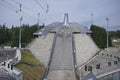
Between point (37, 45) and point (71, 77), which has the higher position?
point (37, 45)

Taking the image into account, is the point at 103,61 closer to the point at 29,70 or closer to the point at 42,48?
the point at 42,48

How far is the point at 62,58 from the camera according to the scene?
1813 inches

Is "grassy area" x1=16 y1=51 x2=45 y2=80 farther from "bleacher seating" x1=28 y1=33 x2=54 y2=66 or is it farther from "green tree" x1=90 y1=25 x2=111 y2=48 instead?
"green tree" x1=90 y1=25 x2=111 y2=48

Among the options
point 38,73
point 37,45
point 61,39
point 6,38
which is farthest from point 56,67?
point 6,38

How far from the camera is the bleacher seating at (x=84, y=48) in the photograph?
49100mm

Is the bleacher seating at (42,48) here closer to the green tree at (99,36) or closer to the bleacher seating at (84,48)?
the bleacher seating at (84,48)

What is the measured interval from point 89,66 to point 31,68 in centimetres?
984

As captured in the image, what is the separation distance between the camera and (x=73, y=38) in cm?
5559

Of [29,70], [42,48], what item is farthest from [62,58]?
[29,70]

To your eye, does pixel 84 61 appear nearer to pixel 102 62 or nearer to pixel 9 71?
pixel 102 62

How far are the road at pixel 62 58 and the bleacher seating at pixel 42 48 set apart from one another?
4.31ft

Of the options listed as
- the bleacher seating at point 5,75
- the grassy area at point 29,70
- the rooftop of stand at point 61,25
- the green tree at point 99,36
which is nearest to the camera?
the bleacher seating at point 5,75

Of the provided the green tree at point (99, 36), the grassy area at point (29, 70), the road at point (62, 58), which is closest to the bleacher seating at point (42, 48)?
the road at point (62, 58)

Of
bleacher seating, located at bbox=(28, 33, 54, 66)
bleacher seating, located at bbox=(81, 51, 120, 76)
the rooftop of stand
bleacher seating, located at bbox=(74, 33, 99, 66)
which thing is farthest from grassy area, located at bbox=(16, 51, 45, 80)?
the rooftop of stand
